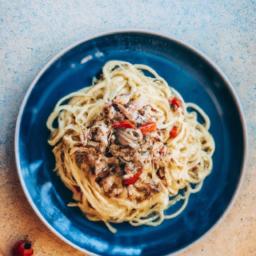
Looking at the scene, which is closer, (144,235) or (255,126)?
(144,235)

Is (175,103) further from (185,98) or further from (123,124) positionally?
(123,124)

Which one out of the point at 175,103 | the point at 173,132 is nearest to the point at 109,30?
the point at 175,103

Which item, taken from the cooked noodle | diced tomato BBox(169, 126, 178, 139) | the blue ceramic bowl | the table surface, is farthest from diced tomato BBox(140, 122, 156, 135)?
the table surface

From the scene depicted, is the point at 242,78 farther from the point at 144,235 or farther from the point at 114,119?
the point at 144,235

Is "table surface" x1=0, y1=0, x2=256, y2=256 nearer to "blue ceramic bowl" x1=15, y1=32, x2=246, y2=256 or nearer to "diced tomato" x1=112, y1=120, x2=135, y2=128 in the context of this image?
"blue ceramic bowl" x1=15, y1=32, x2=246, y2=256

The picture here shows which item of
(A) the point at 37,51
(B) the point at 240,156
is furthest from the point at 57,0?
(B) the point at 240,156

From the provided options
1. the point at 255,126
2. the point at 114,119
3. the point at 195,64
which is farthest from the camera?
the point at 255,126
